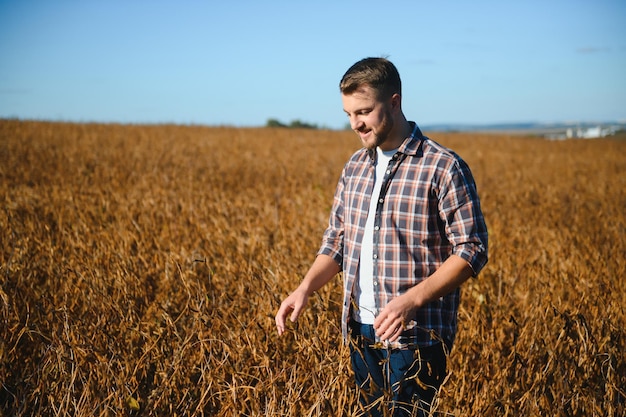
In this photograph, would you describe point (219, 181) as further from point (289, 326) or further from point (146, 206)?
point (289, 326)

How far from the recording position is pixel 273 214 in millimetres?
5535

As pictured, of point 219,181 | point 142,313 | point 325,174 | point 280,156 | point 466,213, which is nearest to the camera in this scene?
point 466,213

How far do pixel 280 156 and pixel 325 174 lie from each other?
9.84ft

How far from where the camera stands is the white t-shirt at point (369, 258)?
71.9 inches

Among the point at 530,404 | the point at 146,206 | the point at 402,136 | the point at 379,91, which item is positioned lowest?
the point at 530,404


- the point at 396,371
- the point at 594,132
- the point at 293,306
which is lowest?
the point at 396,371

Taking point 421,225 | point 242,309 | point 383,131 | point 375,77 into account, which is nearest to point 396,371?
point 421,225

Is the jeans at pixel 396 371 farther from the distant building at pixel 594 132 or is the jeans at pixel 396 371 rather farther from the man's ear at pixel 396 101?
the distant building at pixel 594 132

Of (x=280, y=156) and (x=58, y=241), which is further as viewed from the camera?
(x=280, y=156)

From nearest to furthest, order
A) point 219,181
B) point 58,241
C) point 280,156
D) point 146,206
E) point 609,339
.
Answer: point 609,339, point 58,241, point 146,206, point 219,181, point 280,156

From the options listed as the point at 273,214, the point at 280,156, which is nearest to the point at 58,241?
→ the point at 273,214

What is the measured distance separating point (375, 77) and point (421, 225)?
0.46 metres

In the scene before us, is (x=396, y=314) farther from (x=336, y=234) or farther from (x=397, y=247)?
(x=336, y=234)

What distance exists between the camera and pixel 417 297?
158 cm
